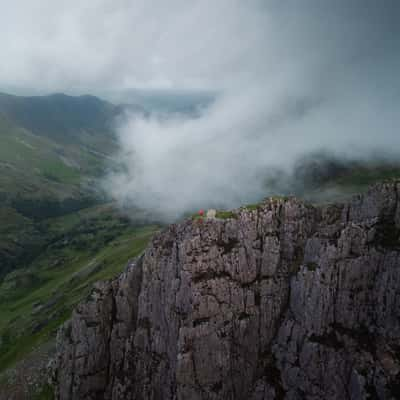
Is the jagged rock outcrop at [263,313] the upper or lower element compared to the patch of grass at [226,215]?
lower

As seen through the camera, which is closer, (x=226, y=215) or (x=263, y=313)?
(x=263, y=313)

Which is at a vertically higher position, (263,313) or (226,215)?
(226,215)

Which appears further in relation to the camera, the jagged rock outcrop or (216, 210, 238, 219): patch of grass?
(216, 210, 238, 219): patch of grass

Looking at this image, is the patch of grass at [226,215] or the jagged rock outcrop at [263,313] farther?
the patch of grass at [226,215]

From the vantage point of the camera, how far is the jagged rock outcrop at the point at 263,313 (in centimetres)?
5200

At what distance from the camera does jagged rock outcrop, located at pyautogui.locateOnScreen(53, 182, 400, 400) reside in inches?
2047

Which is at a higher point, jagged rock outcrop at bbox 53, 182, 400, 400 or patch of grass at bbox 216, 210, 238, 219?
patch of grass at bbox 216, 210, 238, 219

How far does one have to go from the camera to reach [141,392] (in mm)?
67312

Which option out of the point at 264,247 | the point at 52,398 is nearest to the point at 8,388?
the point at 52,398

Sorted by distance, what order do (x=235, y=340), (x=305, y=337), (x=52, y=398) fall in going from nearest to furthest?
(x=305, y=337), (x=235, y=340), (x=52, y=398)

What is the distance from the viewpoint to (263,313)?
62.3 m

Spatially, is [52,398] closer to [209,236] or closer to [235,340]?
[235,340]

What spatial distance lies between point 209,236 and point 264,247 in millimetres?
12692

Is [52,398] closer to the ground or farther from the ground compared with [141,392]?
closer to the ground
